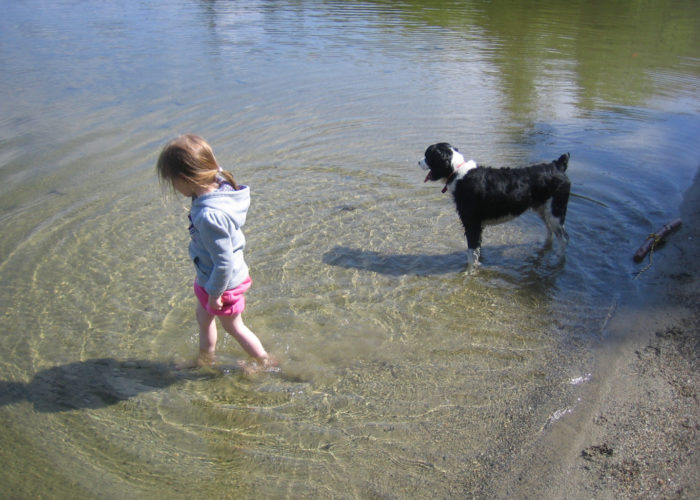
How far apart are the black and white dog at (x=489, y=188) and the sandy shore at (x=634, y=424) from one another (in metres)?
1.47

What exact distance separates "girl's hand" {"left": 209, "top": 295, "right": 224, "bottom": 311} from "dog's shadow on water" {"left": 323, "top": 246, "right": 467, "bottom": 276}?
228cm

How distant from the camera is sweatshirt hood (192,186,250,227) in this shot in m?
3.47

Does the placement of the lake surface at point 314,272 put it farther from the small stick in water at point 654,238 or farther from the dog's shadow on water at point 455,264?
the small stick in water at point 654,238

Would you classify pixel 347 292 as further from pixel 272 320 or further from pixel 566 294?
pixel 566 294

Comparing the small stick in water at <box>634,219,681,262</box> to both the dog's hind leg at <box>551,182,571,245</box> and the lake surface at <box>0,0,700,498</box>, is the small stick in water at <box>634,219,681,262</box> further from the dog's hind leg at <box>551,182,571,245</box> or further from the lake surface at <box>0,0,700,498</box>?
the dog's hind leg at <box>551,182,571,245</box>

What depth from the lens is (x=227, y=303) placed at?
12.7 feet

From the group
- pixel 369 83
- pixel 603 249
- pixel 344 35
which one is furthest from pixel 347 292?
pixel 344 35

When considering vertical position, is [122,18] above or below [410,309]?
above

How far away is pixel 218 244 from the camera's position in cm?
347

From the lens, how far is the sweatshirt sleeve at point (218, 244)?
3416 mm

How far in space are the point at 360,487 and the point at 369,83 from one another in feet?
34.7

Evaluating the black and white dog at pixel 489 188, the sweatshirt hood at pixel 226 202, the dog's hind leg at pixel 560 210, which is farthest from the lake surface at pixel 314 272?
the sweatshirt hood at pixel 226 202

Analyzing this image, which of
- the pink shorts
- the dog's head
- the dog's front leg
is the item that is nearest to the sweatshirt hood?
the pink shorts

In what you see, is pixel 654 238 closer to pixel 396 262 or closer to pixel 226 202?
pixel 396 262
